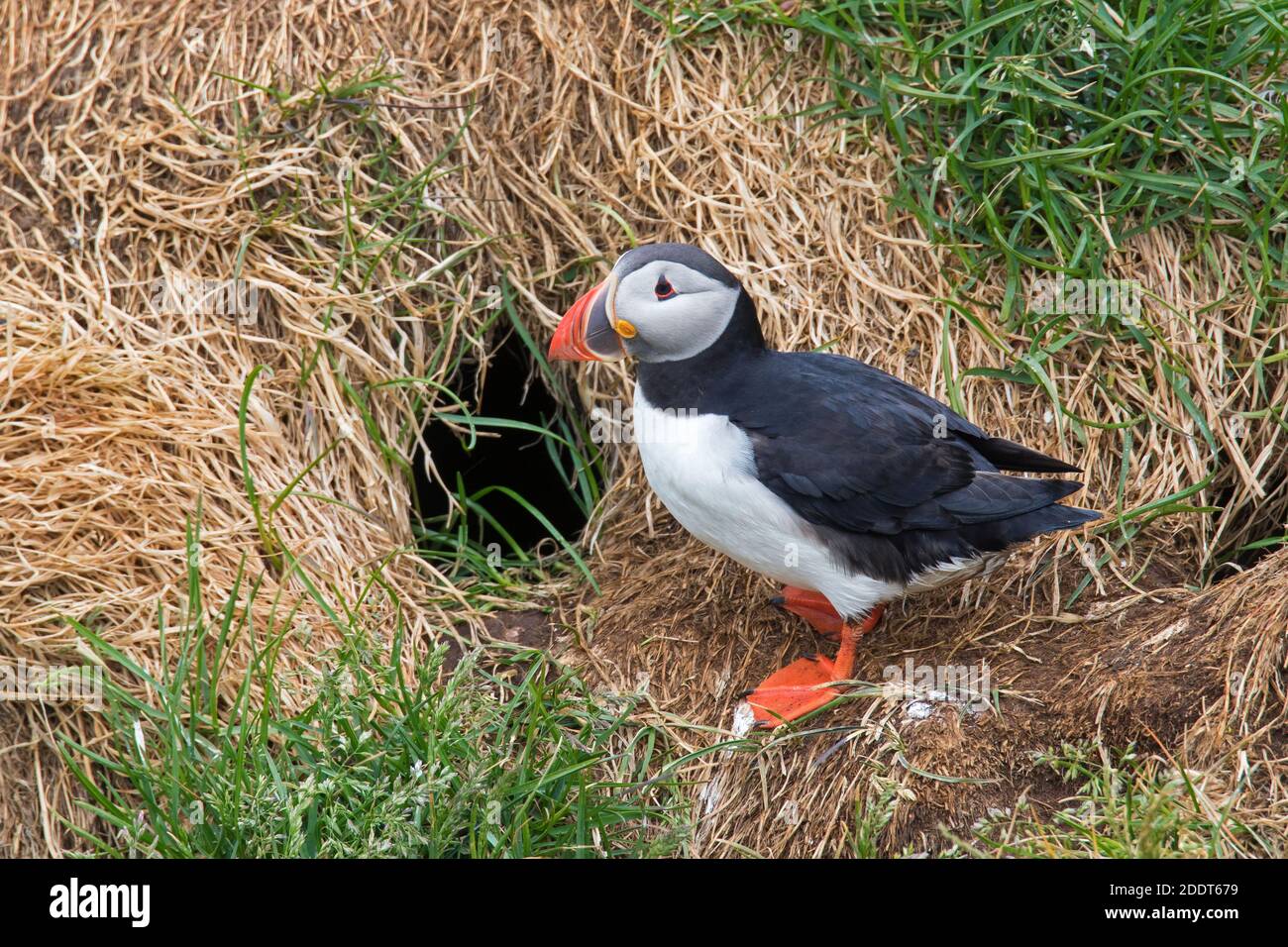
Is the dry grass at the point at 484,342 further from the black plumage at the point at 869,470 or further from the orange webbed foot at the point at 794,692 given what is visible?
the black plumage at the point at 869,470

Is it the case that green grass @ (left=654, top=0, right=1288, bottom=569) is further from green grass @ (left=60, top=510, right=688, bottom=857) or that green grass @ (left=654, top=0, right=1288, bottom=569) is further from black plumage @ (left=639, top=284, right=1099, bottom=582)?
green grass @ (left=60, top=510, right=688, bottom=857)

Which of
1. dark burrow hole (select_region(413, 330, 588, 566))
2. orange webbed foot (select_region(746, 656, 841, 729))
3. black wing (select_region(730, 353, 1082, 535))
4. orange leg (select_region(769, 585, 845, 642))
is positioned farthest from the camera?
dark burrow hole (select_region(413, 330, 588, 566))

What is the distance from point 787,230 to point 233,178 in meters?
1.91

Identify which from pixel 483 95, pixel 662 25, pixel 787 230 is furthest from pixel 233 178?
pixel 787 230

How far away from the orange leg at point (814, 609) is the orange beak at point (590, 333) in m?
0.98

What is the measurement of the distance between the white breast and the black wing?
→ 0.17 feet

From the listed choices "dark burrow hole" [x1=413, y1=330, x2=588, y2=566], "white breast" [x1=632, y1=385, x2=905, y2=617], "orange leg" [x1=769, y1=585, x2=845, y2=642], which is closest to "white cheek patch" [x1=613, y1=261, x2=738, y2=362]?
"white breast" [x1=632, y1=385, x2=905, y2=617]

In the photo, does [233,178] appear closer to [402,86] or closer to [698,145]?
[402,86]

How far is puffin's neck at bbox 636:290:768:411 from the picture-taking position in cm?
369

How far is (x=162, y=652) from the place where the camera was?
3.49 m

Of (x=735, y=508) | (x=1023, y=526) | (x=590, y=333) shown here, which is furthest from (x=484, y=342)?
(x=1023, y=526)

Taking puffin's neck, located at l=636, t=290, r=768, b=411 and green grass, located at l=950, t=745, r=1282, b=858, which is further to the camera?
puffin's neck, located at l=636, t=290, r=768, b=411

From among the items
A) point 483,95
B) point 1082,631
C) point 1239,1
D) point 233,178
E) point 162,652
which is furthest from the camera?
point 483,95

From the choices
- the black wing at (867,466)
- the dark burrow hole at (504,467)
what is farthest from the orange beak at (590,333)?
the dark burrow hole at (504,467)
